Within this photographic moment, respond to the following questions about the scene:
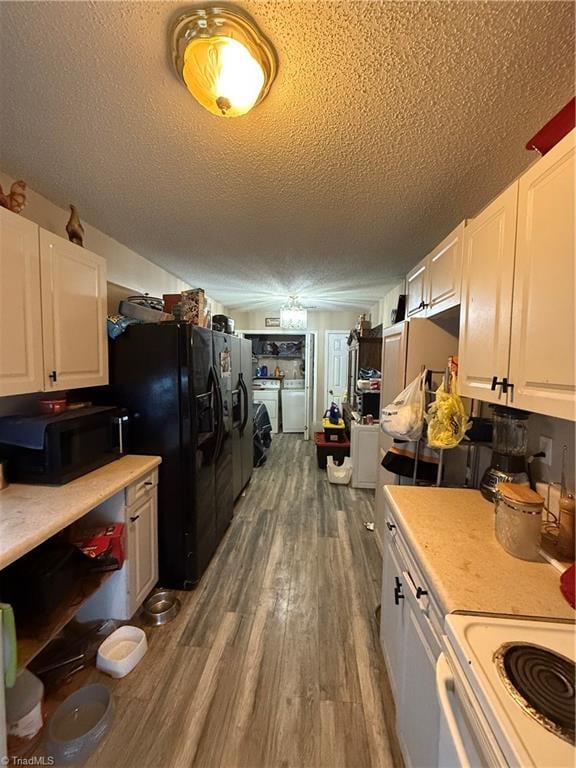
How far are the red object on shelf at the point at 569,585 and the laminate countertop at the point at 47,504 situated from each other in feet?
5.50

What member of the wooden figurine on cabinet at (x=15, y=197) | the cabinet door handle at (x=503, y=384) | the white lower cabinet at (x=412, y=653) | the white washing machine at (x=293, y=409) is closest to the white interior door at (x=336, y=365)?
the white washing machine at (x=293, y=409)

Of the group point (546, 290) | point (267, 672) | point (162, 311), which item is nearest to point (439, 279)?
point (546, 290)

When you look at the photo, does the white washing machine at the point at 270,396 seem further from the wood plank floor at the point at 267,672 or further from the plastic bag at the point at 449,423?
the plastic bag at the point at 449,423

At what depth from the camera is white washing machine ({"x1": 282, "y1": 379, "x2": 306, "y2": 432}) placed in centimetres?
649

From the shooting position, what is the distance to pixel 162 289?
3361 mm

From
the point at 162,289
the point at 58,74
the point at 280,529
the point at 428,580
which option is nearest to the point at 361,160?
the point at 58,74

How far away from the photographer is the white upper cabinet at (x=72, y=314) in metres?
1.60

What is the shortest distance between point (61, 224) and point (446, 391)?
248 cm

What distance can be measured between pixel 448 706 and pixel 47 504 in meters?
1.56

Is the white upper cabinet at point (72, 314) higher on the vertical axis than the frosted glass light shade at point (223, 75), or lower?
lower

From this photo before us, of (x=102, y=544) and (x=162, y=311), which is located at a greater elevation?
(x=162, y=311)

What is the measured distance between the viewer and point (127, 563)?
1.75 metres

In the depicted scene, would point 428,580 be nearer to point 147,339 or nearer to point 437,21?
point 437,21

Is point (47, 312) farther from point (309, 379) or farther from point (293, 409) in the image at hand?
point (293, 409)
